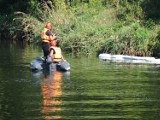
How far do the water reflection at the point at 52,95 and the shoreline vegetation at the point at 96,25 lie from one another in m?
7.73

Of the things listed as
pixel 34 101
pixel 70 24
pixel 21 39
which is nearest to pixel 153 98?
pixel 34 101

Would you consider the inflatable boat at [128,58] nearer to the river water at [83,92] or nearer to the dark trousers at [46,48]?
the river water at [83,92]

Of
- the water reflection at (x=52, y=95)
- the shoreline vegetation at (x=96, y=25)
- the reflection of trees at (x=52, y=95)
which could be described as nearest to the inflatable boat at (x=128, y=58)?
the shoreline vegetation at (x=96, y=25)

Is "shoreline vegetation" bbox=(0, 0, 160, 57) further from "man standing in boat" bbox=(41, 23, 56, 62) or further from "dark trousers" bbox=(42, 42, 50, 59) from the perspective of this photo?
"dark trousers" bbox=(42, 42, 50, 59)

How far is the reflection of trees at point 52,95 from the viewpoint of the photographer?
51.2 feet

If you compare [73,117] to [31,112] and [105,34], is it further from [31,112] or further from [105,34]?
[105,34]

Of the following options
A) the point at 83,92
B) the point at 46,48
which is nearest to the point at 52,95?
the point at 83,92

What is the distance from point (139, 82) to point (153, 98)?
12.4 feet

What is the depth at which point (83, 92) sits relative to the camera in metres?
19.4

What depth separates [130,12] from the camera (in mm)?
40219

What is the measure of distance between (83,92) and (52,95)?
3.64 feet

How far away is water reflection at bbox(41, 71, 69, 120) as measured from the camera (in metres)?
15.6

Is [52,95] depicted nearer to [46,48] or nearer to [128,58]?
[46,48]

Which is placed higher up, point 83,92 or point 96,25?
point 96,25
